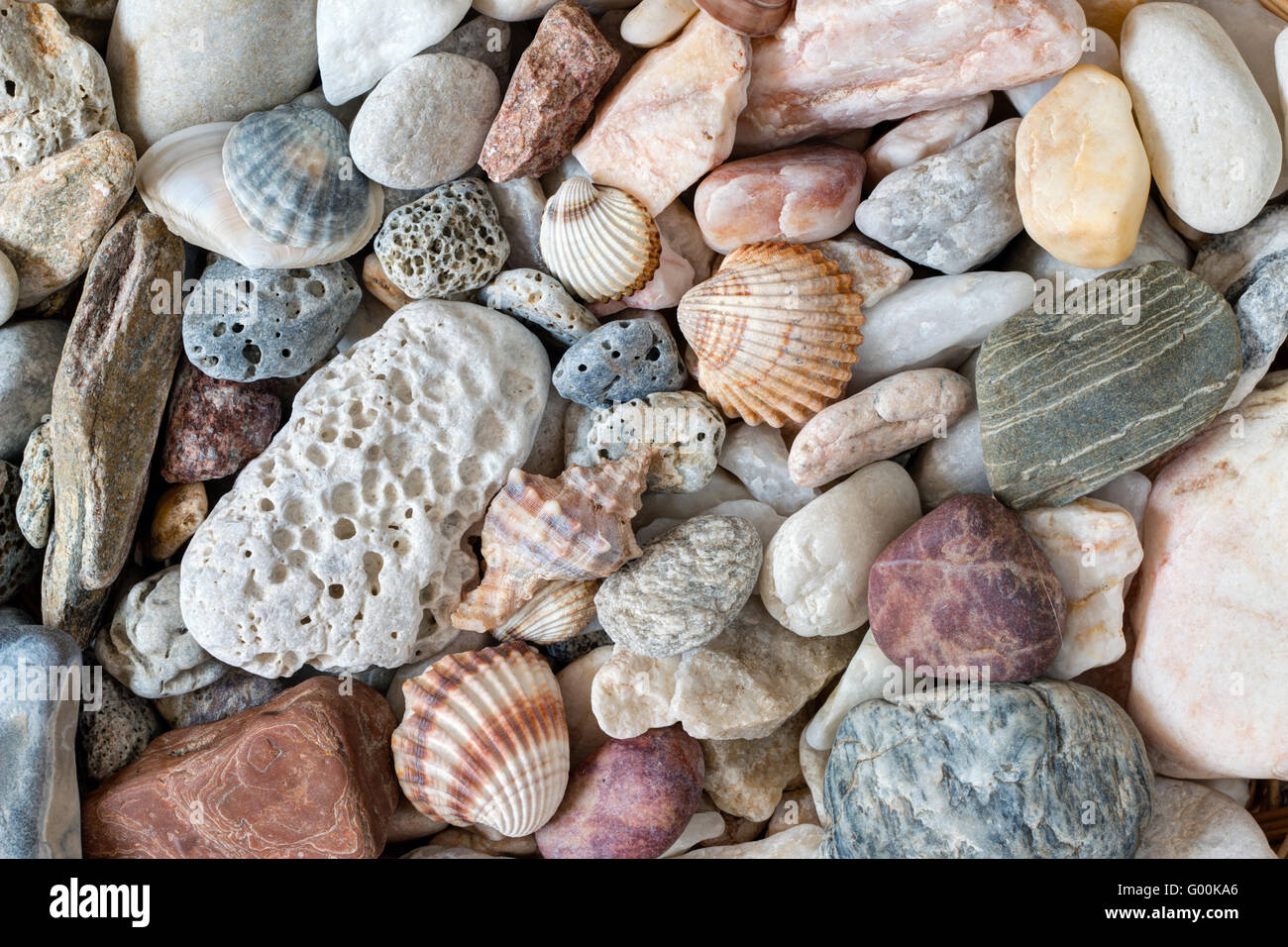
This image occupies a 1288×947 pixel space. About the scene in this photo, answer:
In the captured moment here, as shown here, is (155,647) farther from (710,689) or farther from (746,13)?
(746,13)

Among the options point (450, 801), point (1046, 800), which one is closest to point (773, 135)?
point (1046, 800)

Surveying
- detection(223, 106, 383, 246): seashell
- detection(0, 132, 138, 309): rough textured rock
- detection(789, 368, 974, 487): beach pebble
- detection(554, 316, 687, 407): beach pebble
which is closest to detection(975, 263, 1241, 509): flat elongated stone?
detection(789, 368, 974, 487): beach pebble

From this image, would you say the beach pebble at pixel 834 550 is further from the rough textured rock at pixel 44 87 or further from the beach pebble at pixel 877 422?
the rough textured rock at pixel 44 87

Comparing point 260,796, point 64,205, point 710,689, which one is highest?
point 64,205

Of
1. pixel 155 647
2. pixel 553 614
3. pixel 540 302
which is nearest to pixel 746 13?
pixel 540 302
